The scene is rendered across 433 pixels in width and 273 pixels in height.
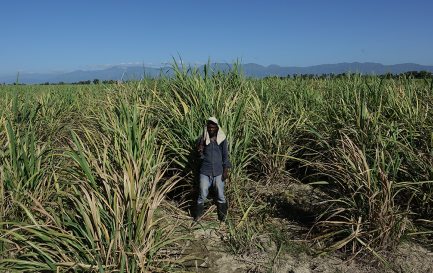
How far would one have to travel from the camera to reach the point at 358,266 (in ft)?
11.8

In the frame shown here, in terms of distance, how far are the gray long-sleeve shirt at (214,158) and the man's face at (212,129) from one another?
0.09m

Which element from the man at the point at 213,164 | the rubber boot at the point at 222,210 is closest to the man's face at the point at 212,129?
the man at the point at 213,164

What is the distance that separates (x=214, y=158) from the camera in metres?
4.67

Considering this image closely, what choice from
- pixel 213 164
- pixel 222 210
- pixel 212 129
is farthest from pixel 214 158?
pixel 222 210

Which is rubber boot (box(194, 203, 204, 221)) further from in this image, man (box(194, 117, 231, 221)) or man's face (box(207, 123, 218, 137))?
man's face (box(207, 123, 218, 137))

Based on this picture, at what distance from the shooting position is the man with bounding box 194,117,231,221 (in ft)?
15.3

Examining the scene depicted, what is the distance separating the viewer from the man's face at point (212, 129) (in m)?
4.62

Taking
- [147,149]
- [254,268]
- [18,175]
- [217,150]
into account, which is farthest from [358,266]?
[18,175]

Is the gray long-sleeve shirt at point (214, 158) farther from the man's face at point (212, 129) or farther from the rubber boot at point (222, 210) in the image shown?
the rubber boot at point (222, 210)

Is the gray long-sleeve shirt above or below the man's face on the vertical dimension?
below

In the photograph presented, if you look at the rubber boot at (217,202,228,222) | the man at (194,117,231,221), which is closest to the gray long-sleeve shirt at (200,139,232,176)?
the man at (194,117,231,221)

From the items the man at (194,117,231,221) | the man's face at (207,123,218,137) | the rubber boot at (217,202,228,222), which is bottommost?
the rubber boot at (217,202,228,222)

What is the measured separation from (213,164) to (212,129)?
0.41 meters

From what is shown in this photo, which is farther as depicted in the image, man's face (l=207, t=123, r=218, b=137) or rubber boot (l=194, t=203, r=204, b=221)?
rubber boot (l=194, t=203, r=204, b=221)
